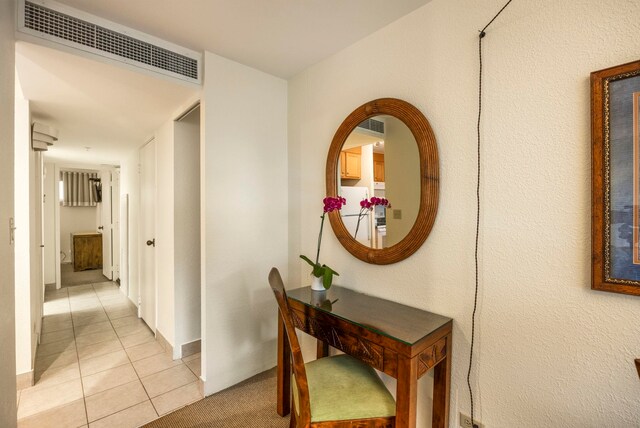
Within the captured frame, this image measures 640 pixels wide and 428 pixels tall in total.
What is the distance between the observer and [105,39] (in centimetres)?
171

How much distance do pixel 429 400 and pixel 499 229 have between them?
977 mm

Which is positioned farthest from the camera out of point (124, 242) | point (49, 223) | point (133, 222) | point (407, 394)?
point (49, 223)

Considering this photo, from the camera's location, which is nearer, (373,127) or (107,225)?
(373,127)

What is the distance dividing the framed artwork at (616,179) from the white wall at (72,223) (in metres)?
8.57

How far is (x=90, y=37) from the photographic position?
1.66m

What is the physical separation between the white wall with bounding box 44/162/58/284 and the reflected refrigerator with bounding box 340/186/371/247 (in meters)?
5.39

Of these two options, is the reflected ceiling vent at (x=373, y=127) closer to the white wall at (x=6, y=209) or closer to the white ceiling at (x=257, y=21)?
the white ceiling at (x=257, y=21)

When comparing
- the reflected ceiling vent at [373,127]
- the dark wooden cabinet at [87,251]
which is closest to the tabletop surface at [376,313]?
the reflected ceiling vent at [373,127]

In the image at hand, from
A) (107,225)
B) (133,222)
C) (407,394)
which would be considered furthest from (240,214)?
(107,225)

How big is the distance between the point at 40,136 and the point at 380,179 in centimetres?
289

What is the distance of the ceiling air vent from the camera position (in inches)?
70.9

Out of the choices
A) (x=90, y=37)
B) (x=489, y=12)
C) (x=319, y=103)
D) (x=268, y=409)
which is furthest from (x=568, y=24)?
(x=268, y=409)

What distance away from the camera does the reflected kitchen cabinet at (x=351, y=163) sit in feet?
6.35

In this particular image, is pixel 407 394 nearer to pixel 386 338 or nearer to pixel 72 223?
pixel 386 338
